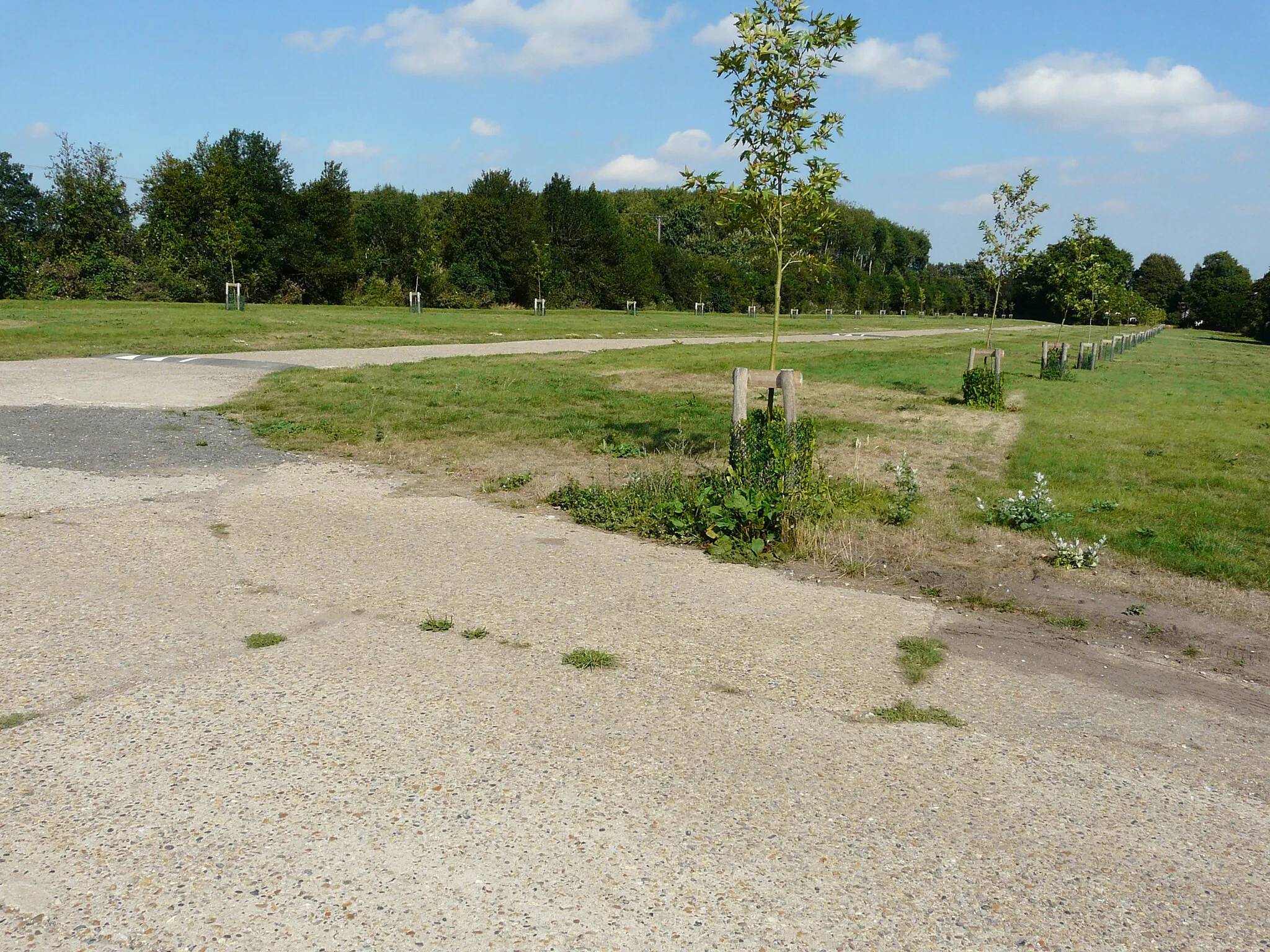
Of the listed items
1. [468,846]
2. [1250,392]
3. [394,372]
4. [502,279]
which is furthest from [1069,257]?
[502,279]

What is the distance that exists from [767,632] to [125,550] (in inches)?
162

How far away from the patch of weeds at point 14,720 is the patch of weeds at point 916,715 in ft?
11.2

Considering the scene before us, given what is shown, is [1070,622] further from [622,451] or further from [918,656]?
[622,451]

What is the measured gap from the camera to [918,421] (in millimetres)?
14250

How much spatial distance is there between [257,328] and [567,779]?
26109mm

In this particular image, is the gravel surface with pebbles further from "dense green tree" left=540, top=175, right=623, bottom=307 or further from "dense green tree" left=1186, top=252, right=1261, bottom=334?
"dense green tree" left=1186, top=252, right=1261, bottom=334

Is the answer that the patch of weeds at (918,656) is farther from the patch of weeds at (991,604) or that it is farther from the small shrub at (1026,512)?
the small shrub at (1026,512)

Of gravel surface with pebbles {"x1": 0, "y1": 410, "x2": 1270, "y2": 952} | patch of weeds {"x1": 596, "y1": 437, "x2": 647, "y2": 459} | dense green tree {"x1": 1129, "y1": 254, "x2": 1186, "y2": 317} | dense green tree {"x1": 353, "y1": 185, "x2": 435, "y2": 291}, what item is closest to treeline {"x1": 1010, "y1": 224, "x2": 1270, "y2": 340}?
dense green tree {"x1": 1129, "y1": 254, "x2": 1186, "y2": 317}

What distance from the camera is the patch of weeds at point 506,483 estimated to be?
8.43 metres

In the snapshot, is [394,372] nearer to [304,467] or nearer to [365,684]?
[304,467]

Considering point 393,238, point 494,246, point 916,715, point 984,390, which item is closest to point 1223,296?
point 494,246

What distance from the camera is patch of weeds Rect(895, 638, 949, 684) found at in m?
4.54

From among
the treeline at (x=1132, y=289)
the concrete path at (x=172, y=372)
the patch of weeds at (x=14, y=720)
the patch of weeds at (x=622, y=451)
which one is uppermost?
the treeline at (x=1132, y=289)

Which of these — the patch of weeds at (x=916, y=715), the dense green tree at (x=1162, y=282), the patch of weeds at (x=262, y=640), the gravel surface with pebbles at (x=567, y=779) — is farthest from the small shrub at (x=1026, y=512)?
the dense green tree at (x=1162, y=282)
